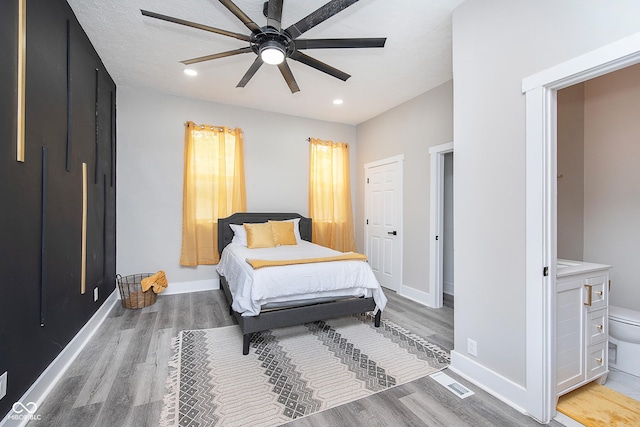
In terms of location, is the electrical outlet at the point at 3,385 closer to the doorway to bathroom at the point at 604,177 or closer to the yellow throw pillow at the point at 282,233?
the yellow throw pillow at the point at 282,233

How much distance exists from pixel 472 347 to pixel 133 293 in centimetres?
369

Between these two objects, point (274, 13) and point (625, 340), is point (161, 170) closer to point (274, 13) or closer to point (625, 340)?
point (274, 13)

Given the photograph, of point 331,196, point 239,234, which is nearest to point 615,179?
point 331,196

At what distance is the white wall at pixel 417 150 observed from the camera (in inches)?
144

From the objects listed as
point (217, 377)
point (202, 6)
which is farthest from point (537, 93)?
point (217, 377)

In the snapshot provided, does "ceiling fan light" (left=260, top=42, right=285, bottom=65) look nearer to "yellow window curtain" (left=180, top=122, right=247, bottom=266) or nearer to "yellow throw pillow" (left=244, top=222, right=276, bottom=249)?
"yellow throw pillow" (left=244, top=222, right=276, bottom=249)

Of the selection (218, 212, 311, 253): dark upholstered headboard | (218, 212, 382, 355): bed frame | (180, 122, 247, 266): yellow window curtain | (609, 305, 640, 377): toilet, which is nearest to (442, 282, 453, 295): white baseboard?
(218, 212, 382, 355): bed frame

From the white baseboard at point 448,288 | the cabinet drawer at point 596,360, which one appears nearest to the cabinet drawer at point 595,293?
the cabinet drawer at point 596,360

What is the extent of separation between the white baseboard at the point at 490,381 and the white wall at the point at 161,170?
345cm

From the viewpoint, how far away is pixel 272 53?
6.83 ft

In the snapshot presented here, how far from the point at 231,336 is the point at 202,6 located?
9.62 ft

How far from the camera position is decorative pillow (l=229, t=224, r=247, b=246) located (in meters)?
4.11

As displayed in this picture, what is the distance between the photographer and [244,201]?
14.9 feet

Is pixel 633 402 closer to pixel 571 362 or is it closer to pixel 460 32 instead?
pixel 571 362
